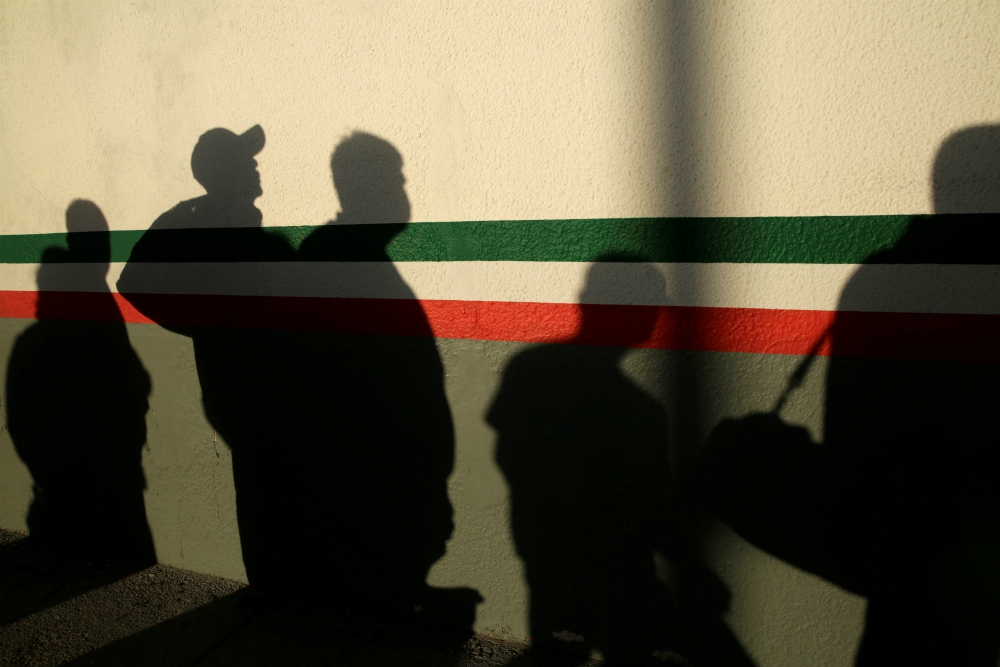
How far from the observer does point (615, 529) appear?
6.76ft

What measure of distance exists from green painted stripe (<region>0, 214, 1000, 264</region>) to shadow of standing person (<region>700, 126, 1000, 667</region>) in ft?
0.03

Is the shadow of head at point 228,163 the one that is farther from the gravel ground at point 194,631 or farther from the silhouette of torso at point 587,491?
the gravel ground at point 194,631

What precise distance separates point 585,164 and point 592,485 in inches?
46.6

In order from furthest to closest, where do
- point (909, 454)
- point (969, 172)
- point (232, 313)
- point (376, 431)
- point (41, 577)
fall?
point (41, 577), point (232, 313), point (376, 431), point (909, 454), point (969, 172)

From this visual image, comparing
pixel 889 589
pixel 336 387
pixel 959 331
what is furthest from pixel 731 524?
pixel 336 387

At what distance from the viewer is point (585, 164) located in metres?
1.90

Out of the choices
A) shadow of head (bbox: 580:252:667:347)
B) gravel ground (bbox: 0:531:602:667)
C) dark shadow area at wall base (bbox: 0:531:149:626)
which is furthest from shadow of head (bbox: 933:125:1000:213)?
dark shadow area at wall base (bbox: 0:531:149:626)

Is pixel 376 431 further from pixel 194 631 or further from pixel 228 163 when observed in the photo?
pixel 228 163

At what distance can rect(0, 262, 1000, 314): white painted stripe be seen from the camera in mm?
1631

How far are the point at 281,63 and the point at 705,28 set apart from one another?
1636 millimetres

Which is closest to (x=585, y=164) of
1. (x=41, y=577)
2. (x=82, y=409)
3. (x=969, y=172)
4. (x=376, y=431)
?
(x=969, y=172)

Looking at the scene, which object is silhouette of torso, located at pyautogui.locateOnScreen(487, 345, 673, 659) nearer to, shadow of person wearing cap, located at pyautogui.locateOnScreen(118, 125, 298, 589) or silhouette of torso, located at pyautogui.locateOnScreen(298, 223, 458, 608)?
silhouette of torso, located at pyautogui.locateOnScreen(298, 223, 458, 608)

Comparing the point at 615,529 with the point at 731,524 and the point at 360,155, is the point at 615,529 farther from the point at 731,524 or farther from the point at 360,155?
the point at 360,155

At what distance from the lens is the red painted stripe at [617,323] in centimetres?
165
